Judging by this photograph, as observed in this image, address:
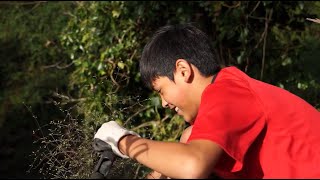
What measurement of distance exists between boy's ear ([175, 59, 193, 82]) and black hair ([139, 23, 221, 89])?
19 mm

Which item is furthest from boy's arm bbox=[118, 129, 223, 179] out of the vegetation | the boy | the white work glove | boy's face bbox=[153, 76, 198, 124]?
the vegetation

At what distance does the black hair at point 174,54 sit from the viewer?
5.93 feet

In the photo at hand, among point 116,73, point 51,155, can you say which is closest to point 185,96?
point 51,155

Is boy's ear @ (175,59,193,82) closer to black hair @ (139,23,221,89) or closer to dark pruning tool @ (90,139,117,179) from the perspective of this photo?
black hair @ (139,23,221,89)

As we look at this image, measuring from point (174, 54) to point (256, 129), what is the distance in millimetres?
363

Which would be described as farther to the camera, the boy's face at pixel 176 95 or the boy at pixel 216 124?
the boy's face at pixel 176 95

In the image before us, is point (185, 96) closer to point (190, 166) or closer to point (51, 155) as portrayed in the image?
point (190, 166)

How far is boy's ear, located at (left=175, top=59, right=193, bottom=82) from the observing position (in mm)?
1774

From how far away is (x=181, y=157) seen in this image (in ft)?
4.71

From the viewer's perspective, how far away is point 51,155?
214cm

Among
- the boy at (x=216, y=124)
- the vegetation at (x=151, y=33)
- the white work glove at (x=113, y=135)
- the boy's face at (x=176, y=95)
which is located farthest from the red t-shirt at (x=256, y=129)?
the vegetation at (x=151, y=33)

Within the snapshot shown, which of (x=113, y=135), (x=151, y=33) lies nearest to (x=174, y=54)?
(x=113, y=135)

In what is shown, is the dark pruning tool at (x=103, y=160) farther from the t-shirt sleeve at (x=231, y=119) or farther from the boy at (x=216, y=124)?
the t-shirt sleeve at (x=231, y=119)

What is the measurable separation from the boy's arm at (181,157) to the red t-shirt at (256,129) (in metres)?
0.04
